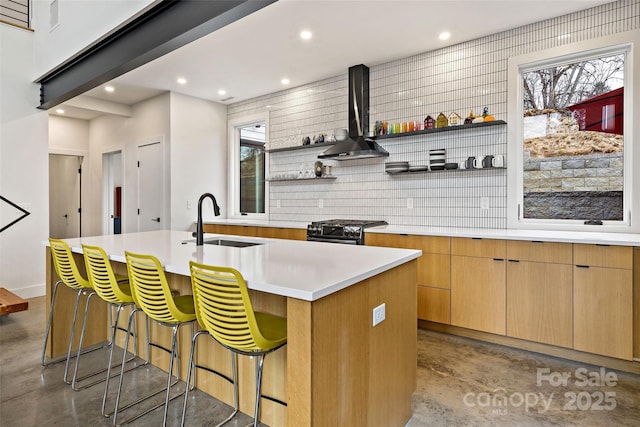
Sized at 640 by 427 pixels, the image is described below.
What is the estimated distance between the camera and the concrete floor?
2.00 m

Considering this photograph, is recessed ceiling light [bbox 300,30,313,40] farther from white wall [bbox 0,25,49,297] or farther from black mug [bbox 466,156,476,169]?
white wall [bbox 0,25,49,297]

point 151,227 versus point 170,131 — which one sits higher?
point 170,131

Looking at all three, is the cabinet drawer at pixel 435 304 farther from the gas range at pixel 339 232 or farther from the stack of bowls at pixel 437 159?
the stack of bowls at pixel 437 159

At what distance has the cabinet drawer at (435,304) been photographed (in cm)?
321

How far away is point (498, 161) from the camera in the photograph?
3.40 metres

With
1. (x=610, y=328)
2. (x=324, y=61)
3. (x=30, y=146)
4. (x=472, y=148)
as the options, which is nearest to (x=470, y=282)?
(x=610, y=328)

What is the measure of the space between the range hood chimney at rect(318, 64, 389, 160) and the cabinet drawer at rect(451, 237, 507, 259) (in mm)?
1407

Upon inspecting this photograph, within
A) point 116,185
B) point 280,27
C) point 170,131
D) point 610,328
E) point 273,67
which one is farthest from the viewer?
point 116,185

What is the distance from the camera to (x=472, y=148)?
11.9 ft

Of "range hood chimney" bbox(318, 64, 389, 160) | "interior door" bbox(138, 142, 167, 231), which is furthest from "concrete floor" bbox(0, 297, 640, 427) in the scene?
"interior door" bbox(138, 142, 167, 231)

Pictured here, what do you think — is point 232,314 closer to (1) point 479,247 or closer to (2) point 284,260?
(2) point 284,260

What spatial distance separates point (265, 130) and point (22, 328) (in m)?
3.69

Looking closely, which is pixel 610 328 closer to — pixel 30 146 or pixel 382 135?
pixel 382 135

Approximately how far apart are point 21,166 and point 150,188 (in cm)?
154
